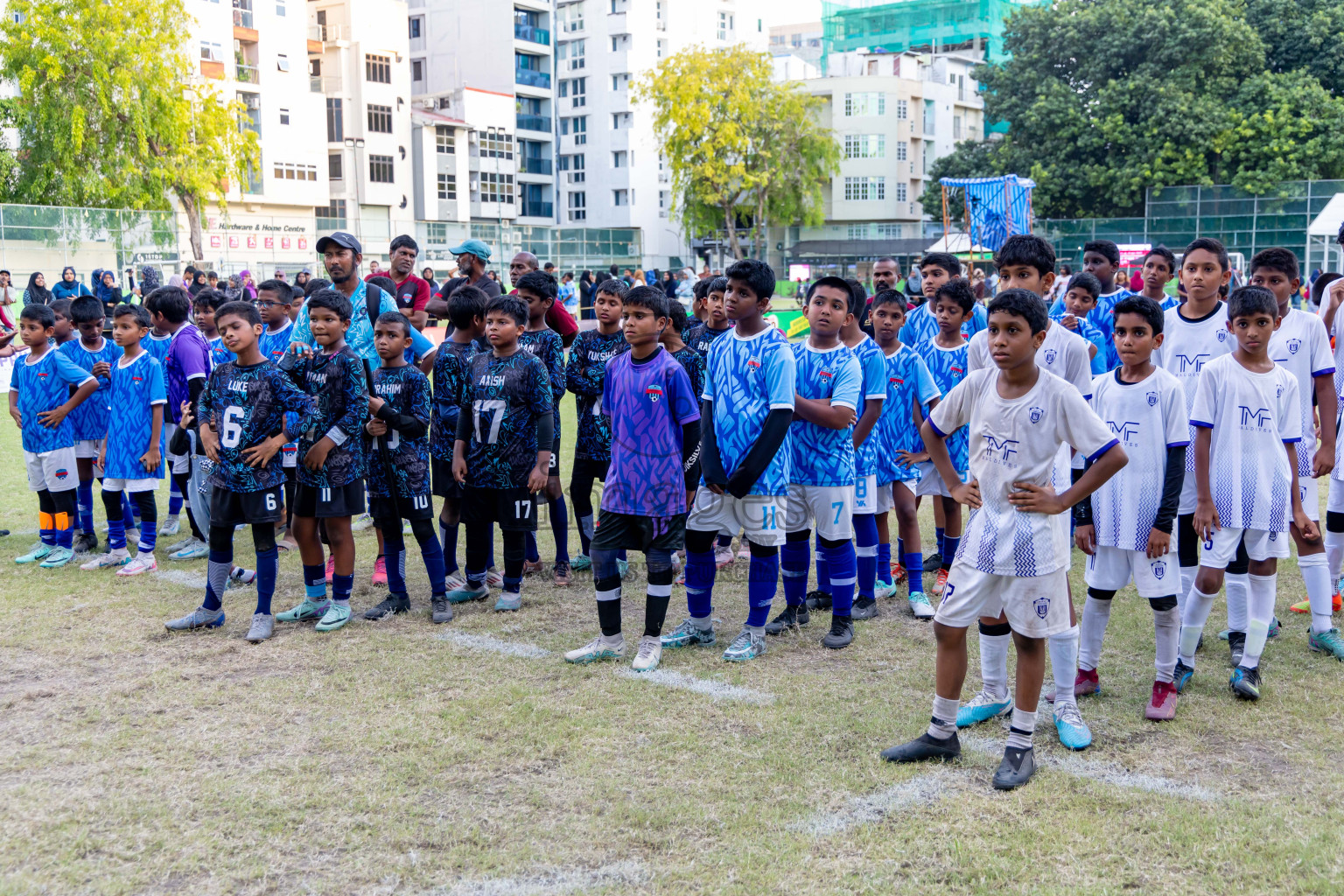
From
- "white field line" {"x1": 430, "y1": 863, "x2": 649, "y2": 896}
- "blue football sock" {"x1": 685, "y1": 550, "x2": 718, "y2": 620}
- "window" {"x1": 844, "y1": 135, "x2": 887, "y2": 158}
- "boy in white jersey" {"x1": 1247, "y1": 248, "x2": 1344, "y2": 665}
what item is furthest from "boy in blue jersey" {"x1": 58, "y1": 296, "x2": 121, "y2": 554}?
"window" {"x1": 844, "y1": 135, "x2": 887, "y2": 158}

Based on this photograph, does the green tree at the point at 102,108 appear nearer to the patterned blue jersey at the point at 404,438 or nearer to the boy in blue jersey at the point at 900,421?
the patterned blue jersey at the point at 404,438

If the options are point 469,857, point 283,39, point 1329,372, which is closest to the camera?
point 469,857

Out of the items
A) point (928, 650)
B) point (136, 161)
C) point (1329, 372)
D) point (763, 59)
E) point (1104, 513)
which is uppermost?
point (763, 59)

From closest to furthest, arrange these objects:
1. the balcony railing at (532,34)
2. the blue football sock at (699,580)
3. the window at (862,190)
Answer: the blue football sock at (699,580) → the balcony railing at (532,34) → the window at (862,190)

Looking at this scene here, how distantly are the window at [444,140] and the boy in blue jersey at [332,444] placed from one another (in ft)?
172

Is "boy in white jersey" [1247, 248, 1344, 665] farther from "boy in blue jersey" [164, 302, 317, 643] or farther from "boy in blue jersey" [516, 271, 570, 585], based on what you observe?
"boy in blue jersey" [164, 302, 317, 643]

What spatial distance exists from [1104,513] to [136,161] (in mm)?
36288

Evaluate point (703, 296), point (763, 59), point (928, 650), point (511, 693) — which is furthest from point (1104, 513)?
point (763, 59)

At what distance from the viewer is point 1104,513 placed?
4992 mm

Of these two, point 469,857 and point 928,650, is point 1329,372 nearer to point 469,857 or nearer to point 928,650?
point 928,650

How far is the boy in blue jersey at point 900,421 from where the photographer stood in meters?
6.85

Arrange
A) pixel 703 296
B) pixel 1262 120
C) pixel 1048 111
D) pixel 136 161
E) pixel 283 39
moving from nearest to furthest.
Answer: pixel 703 296 < pixel 136 161 < pixel 1262 120 < pixel 1048 111 < pixel 283 39

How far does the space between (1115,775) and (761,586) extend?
206 cm

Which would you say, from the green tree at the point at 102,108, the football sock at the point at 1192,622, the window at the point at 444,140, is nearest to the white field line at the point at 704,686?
the football sock at the point at 1192,622
